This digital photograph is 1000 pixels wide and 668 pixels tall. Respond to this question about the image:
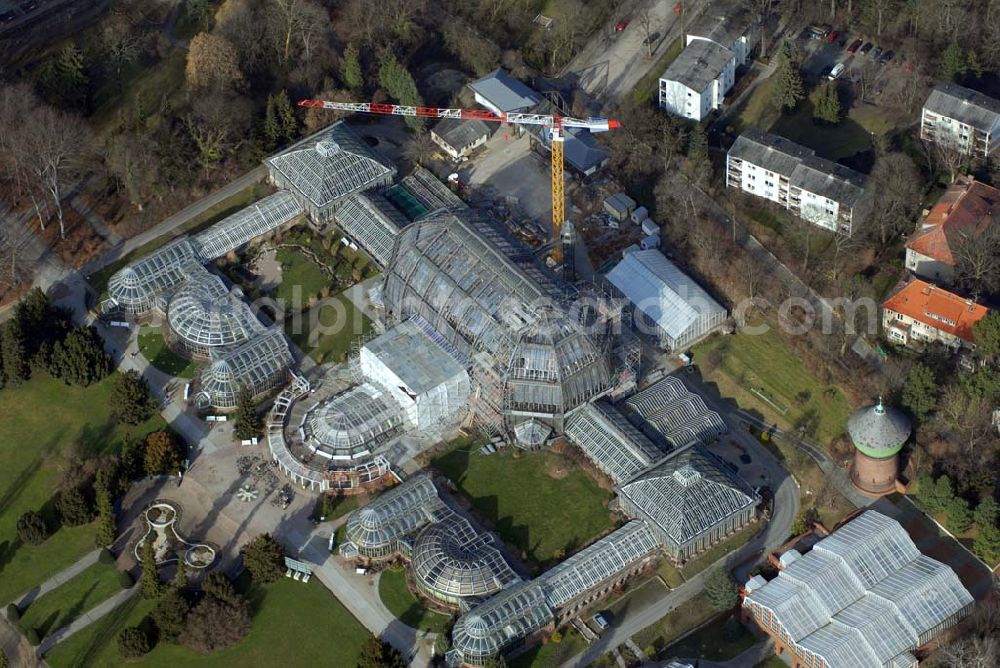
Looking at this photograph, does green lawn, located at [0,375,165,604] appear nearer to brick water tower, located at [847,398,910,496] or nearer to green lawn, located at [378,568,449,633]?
green lawn, located at [378,568,449,633]

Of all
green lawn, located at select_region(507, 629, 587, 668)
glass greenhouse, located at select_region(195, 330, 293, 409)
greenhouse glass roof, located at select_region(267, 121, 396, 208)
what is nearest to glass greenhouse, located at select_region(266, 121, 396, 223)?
greenhouse glass roof, located at select_region(267, 121, 396, 208)

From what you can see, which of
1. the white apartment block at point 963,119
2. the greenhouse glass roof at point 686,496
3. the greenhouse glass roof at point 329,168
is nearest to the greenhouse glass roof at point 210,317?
the greenhouse glass roof at point 329,168

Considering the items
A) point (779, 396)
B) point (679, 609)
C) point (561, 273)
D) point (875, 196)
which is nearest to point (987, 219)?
point (875, 196)

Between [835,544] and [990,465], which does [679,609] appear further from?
[990,465]


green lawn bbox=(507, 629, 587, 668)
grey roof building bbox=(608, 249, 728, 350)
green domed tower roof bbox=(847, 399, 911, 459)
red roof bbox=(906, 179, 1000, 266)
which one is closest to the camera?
green lawn bbox=(507, 629, 587, 668)

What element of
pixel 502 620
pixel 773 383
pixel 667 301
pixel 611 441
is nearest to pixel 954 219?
pixel 773 383

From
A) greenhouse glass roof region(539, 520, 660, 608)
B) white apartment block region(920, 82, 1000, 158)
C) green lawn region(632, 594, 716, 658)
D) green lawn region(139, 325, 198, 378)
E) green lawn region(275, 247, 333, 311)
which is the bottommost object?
green lawn region(632, 594, 716, 658)
